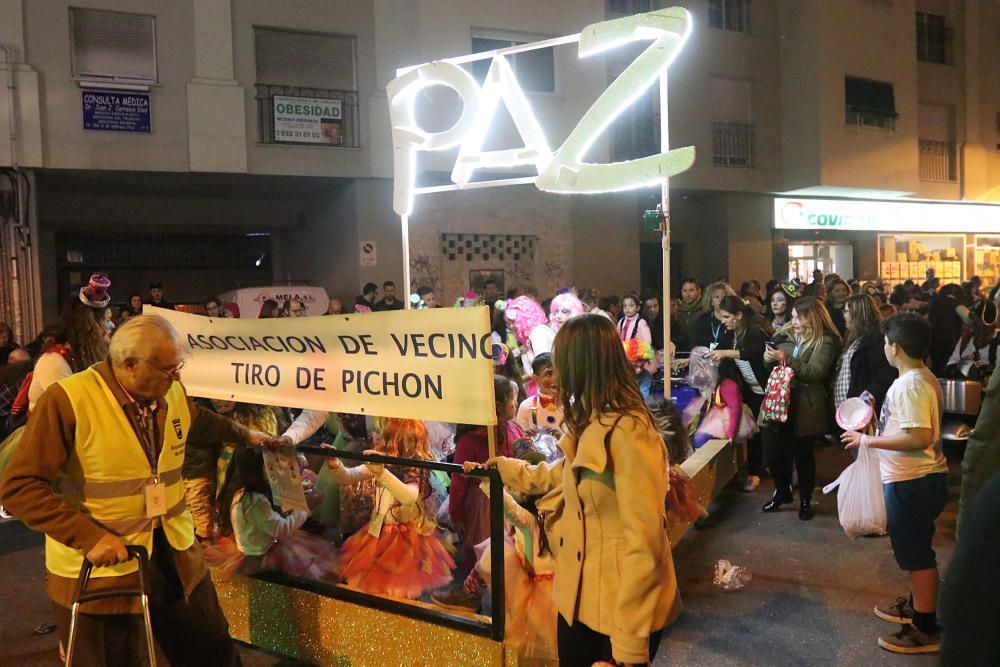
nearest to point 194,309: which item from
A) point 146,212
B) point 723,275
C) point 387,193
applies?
point 146,212

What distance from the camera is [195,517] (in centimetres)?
428

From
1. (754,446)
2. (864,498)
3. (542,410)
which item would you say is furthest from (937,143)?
(542,410)

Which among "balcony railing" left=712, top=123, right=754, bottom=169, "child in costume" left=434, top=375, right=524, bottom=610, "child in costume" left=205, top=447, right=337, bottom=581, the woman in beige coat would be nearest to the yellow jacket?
the woman in beige coat

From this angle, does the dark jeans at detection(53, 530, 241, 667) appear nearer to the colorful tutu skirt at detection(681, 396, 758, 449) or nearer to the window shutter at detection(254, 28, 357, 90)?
the colorful tutu skirt at detection(681, 396, 758, 449)

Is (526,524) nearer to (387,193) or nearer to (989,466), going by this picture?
(989,466)

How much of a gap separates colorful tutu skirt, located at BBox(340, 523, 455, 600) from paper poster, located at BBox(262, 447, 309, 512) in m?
0.41

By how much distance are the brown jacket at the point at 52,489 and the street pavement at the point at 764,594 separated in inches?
68.5

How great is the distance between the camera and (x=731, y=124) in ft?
62.4

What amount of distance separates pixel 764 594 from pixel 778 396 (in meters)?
1.93

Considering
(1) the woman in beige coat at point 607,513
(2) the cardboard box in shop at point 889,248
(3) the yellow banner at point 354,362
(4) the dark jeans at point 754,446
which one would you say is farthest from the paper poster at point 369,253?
(2) the cardboard box in shop at point 889,248

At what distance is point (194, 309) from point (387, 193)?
4.61m

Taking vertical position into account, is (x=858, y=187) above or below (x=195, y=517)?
above

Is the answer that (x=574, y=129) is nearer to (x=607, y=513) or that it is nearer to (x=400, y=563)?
(x=400, y=563)

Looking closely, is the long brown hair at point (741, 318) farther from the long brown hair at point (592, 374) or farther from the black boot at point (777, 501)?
the long brown hair at point (592, 374)
